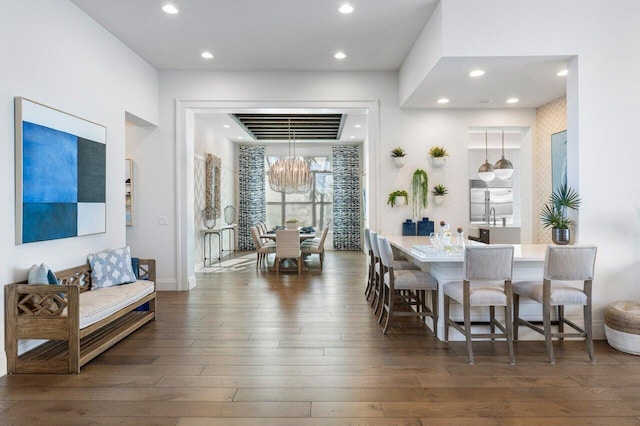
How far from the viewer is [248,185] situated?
1120cm

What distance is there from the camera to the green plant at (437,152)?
581cm

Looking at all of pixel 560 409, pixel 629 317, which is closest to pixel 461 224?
pixel 629 317

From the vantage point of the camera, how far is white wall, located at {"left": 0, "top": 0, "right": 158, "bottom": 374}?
2.98m

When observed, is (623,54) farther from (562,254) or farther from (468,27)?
(562,254)

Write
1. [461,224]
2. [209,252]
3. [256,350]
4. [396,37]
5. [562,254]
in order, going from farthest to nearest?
[209,252], [461,224], [396,37], [256,350], [562,254]

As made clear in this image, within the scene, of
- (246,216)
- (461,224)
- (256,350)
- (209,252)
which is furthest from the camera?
(246,216)

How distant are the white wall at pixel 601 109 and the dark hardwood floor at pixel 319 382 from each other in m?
0.95

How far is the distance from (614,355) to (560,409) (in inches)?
53.0

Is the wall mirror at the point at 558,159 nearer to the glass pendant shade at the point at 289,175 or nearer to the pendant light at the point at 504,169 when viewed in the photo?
the pendant light at the point at 504,169

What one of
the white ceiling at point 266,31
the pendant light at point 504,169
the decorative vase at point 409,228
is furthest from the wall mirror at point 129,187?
the pendant light at point 504,169

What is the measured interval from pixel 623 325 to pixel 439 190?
299cm

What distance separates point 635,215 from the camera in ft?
12.1

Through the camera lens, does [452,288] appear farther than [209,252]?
No

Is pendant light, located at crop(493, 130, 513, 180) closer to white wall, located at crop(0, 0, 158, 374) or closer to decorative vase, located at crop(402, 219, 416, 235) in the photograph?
decorative vase, located at crop(402, 219, 416, 235)
